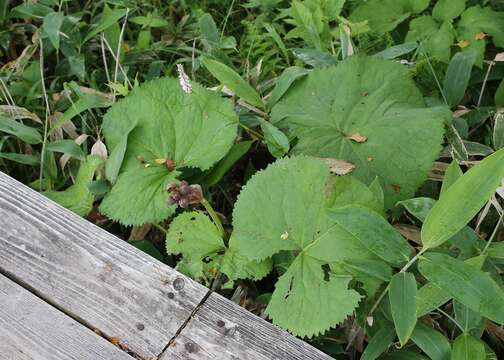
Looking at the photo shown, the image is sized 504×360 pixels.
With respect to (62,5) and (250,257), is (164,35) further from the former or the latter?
(250,257)

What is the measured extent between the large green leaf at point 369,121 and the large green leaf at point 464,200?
1.14 ft

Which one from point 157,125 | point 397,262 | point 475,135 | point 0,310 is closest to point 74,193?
point 157,125

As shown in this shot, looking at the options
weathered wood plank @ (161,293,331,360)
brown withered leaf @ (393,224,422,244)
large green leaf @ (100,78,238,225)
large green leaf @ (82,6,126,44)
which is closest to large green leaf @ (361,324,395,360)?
weathered wood plank @ (161,293,331,360)

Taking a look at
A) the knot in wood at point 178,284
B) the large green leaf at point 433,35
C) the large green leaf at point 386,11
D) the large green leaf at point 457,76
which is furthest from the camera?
the large green leaf at point 386,11

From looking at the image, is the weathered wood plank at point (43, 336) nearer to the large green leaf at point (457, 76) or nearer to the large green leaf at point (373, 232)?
the large green leaf at point (373, 232)

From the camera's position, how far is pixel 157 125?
5.42 feet

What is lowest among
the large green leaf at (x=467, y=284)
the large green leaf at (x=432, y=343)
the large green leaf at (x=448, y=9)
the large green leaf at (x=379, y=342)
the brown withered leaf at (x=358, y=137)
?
the large green leaf at (x=379, y=342)

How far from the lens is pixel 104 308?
1.29 m

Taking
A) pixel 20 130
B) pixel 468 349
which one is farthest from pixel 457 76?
pixel 20 130

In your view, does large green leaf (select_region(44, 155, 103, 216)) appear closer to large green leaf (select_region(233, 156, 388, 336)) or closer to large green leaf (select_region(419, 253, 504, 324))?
large green leaf (select_region(233, 156, 388, 336))

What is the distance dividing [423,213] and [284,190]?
338mm

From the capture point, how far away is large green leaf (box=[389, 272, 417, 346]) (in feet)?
3.61

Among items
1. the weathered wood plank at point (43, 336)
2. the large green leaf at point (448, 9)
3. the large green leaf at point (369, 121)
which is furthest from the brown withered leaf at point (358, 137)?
the weathered wood plank at point (43, 336)

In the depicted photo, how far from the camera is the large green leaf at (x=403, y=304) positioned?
1.10 meters
